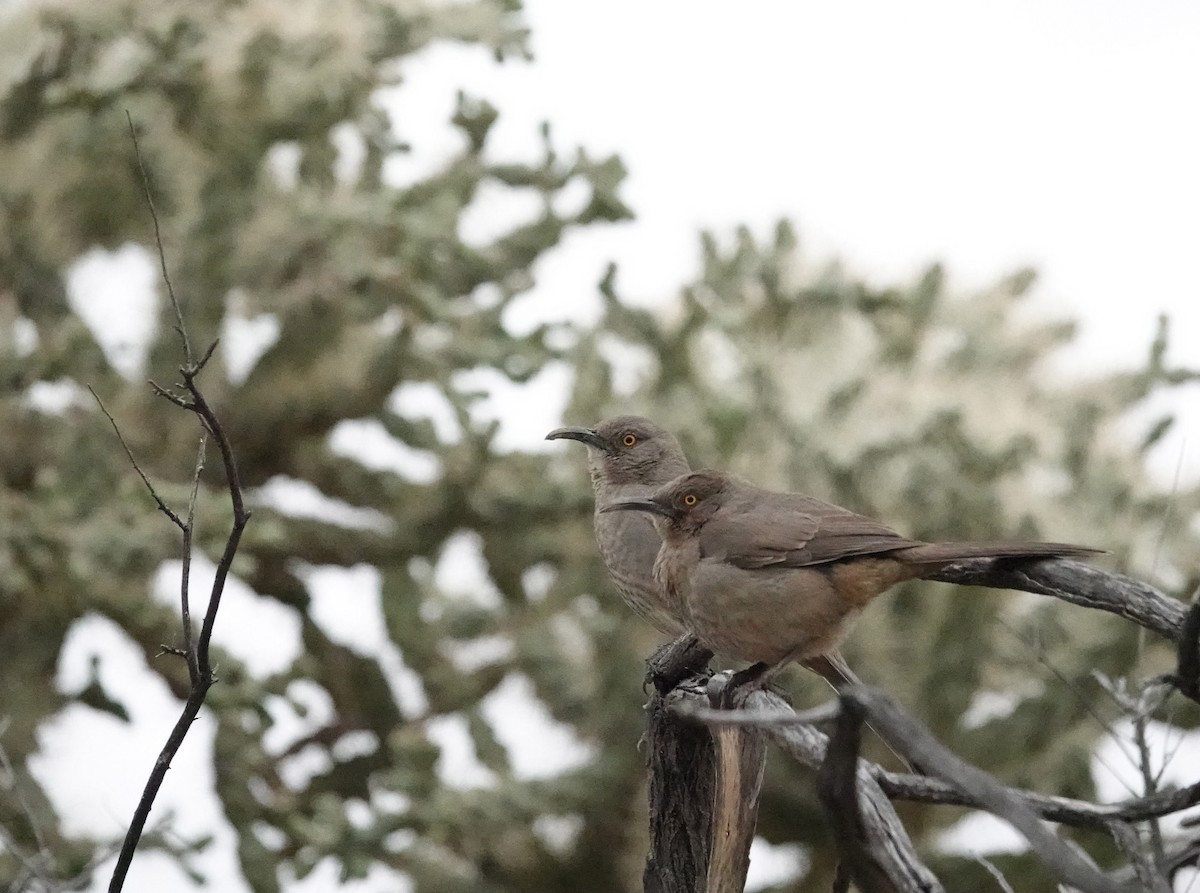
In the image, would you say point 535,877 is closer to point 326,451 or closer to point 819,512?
point 326,451

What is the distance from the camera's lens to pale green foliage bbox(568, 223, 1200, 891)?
3.68 m

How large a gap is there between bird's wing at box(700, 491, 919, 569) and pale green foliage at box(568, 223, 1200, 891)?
1.83m

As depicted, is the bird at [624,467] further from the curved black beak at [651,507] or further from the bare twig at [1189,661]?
the bare twig at [1189,661]

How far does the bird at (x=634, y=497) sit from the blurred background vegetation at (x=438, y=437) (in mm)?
1041

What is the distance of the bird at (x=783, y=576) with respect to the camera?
168 cm

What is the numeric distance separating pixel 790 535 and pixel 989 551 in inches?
13.9

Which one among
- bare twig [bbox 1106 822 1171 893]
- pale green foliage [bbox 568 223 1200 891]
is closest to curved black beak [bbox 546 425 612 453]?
pale green foliage [bbox 568 223 1200 891]

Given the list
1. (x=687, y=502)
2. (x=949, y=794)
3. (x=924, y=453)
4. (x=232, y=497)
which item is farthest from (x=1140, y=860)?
(x=924, y=453)

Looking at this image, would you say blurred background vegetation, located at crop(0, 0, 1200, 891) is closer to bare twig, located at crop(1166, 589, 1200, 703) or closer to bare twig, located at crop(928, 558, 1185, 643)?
bare twig, located at crop(928, 558, 1185, 643)

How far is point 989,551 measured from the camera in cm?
147

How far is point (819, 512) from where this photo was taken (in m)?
1.82

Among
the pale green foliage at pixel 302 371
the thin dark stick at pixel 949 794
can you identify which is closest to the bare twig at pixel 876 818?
the thin dark stick at pixel 949 794

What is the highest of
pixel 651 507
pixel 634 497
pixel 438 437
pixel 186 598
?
pixel 438 437

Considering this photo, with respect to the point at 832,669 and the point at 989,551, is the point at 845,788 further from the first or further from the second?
the point at 832,669
